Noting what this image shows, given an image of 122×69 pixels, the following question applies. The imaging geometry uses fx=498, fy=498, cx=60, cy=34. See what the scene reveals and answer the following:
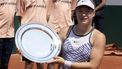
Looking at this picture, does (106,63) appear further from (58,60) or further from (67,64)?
(58,60)

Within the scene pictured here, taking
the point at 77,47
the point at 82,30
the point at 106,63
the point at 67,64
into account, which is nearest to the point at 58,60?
the point at 67,64

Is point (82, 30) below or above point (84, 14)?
below

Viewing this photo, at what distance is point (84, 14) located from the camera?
4441 mm

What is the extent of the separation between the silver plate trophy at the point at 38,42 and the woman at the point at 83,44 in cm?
11

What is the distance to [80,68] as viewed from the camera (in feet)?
14.8

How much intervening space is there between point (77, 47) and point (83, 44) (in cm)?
6

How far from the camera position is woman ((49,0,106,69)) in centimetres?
448

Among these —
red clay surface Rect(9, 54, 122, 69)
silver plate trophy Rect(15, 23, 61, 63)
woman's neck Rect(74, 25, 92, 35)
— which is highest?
woman's neck Rect(74, 25, 92, 35)

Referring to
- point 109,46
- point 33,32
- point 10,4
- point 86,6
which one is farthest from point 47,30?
point 109,46

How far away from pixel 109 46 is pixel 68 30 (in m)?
5.51

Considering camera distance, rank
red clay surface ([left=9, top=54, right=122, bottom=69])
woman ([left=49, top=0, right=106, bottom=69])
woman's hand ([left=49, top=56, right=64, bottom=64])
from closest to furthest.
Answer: woman's hand ([left=49, top=56, right=64, bottom=64]), woman ([left=49, top=0, right=106, bottom=69]), red clay surface ([left=9, top=54, right=122, bottom=69])

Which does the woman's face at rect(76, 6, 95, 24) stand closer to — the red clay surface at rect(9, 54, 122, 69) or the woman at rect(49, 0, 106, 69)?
the woman at rect(49, 0, 106, 69)

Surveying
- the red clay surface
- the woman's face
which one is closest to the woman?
the woman's face

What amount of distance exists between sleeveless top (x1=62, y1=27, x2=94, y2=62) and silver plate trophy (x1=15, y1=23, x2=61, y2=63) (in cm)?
10
